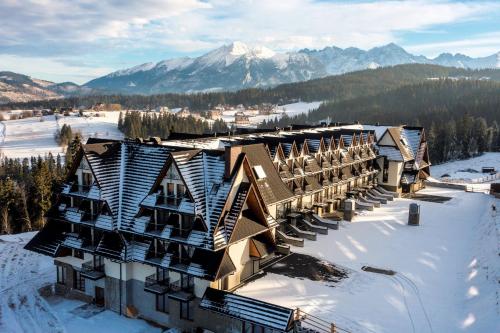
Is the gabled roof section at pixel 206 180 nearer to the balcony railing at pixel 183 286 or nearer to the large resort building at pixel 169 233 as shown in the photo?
the large resort building at pixel 169 233

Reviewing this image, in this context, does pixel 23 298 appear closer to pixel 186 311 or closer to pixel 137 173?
pixel 137 173

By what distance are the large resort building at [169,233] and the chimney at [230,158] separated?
0.22 feet

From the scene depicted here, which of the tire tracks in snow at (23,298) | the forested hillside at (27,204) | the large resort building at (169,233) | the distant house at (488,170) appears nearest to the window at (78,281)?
the large resort building at (169,233)

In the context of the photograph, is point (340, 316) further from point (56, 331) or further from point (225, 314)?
point (56, 331)

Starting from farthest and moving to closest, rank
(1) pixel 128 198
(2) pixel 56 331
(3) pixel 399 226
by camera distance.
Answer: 1. (3) pixel 399 226
2. (1) pixel 128 198
3. (2) pixel 56 331

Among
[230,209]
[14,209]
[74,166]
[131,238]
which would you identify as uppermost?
[74,166]

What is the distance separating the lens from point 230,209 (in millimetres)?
26969

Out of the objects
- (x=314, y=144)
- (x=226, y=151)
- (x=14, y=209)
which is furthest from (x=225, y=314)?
(x=14, y=209)

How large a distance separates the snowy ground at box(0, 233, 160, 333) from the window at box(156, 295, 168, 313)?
3.88ft

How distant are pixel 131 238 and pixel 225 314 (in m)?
8.20

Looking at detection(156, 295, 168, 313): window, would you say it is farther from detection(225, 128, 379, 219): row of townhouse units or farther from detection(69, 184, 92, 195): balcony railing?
detection(225, 128, 379, 219): row of townhouse units

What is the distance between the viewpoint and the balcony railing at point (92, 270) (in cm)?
2848

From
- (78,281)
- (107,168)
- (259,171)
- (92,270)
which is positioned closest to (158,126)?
(78,281)

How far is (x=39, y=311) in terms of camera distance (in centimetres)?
2911
